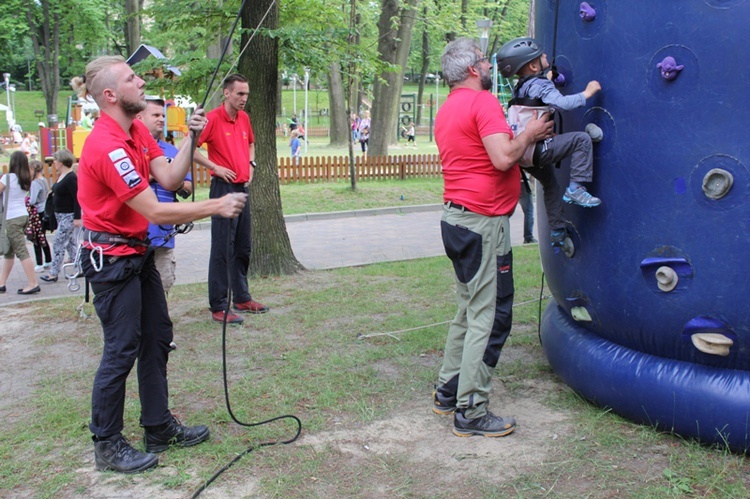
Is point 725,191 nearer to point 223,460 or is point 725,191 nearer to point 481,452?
point 481,452

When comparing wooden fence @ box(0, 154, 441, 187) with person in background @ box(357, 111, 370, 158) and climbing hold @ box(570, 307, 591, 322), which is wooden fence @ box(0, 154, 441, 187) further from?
climbing hold @ box(570, 307, 591, 322)

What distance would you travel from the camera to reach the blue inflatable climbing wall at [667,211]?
11.9ft

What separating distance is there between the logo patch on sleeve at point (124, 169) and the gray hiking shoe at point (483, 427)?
2.23 meters

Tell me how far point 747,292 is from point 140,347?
320 centimetres

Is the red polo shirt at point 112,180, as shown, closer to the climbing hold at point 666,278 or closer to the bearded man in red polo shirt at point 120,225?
the bearded man in red polo shirt at point 120,225

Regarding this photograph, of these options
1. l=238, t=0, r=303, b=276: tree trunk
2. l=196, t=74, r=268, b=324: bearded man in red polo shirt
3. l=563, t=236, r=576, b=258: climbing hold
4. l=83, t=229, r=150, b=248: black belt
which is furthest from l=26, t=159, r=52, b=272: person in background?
l=563, t=236, r=576, b=258: climbing hold

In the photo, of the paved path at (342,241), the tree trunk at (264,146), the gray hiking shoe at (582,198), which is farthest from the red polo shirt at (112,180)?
the paved path at (342,241)

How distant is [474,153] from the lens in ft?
13.3

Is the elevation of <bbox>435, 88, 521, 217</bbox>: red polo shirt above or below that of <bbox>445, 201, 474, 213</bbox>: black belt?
above

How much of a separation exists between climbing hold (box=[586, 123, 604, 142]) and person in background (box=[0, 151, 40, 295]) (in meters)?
6.98

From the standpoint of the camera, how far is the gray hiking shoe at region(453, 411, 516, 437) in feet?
13.8

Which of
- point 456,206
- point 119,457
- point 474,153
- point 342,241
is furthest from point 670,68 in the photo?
point 342,241

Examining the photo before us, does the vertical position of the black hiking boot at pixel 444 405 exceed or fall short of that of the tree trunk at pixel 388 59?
it falls short

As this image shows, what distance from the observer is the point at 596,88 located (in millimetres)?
3998
